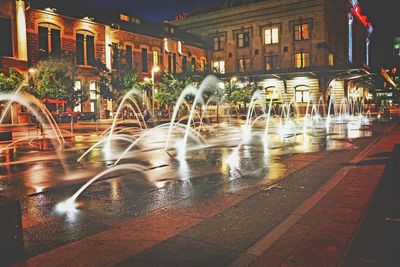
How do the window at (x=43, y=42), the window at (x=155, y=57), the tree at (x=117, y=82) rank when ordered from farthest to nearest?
the window at (x=155, y=57)
the window at (x=43, y=42)
the tree at (x=117, y=82)

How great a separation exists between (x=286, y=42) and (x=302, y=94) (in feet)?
28.9

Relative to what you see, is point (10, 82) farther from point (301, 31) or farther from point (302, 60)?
point (301, 31)

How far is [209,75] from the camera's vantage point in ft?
145

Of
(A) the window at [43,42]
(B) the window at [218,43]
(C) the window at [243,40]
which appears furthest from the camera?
(B) the window at [218,43]

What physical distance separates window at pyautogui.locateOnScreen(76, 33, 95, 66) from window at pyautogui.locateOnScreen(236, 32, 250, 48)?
85.8ft

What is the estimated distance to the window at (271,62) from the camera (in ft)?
180

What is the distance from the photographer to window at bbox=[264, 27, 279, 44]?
54281 mm

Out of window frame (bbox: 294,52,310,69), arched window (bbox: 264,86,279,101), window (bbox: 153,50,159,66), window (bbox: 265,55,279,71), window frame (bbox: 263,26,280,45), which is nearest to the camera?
window (bbox: 153,50,159,66)

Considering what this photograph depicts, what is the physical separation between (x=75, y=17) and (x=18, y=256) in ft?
122

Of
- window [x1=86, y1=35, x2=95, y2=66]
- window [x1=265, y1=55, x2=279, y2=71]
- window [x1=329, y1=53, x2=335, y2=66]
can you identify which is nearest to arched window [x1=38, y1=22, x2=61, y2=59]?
window [x1=86, y1=35, x2=95, y2=66]

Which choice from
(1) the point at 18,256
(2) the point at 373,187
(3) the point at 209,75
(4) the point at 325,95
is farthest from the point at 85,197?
(4) the point at 325,95

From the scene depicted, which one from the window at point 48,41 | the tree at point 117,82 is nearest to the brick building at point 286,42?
the tree at point 117,82

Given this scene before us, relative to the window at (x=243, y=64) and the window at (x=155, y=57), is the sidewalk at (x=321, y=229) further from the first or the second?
the window at (x=243, y=64)

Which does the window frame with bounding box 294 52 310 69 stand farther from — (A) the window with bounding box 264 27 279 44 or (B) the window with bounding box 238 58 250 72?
(B) the window with bounding box 238 58 250 72
